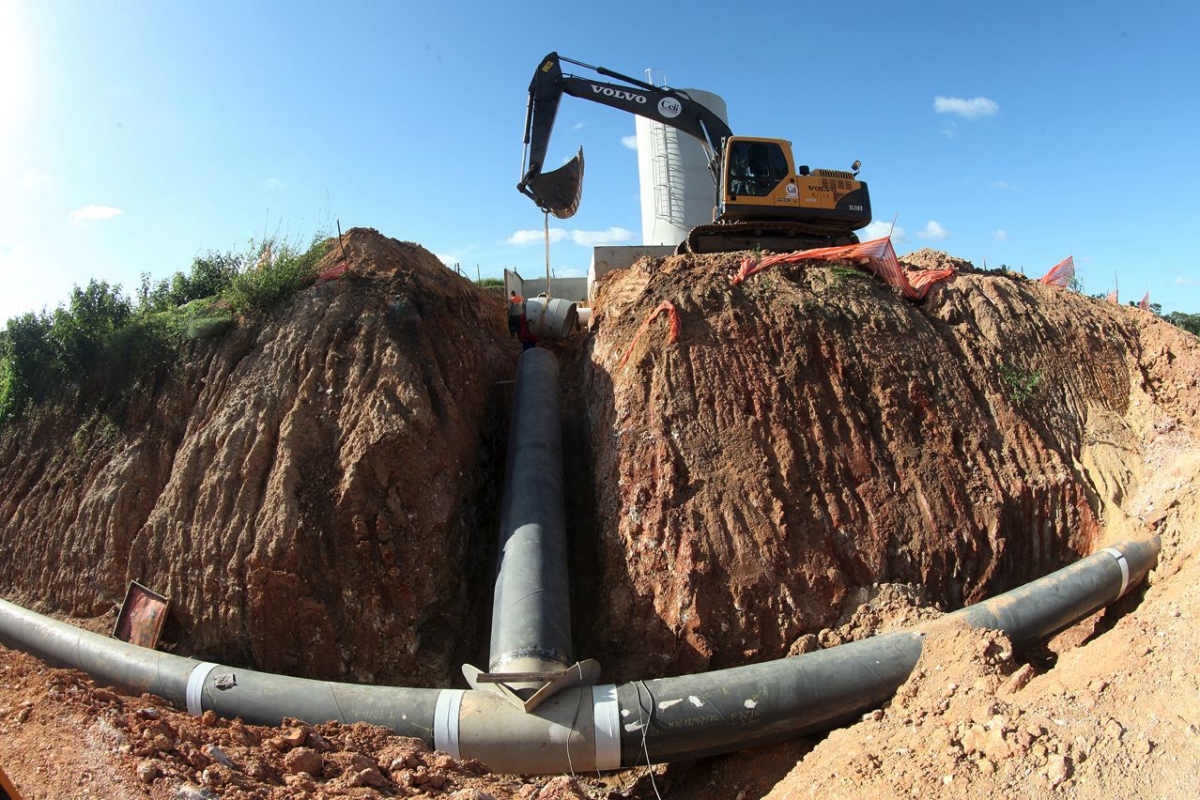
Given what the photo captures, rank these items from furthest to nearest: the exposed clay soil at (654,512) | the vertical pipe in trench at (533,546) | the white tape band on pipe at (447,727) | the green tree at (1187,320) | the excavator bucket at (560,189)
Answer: the green tree at (1187,320), the excavator bucket at (560,189), the vertical pipe in trench at (533,546), the white tape band on pipe at (447,727), the exposed clay soil at (654,512)

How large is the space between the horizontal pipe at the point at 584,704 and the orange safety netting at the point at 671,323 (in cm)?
479

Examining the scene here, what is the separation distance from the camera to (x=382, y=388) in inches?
390

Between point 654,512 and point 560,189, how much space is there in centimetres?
776

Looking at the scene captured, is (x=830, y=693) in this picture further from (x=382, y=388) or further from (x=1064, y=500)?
(x=382, y=388)

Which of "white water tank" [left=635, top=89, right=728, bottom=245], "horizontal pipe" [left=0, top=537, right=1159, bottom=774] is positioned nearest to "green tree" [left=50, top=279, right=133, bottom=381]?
"horizontal pipe" [left=0, top=537, right=1159, bottom=774]

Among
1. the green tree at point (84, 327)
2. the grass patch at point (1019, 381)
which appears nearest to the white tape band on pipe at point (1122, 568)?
the grass patch at point (1019, 381)

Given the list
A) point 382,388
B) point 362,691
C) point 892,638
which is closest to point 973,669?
point 892,638

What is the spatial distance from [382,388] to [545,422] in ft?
7.59

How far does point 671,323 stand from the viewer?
35.2ft

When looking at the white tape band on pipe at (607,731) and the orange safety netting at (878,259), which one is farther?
the orange safety netting at (878,259)

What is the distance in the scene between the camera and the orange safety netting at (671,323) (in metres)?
10.6

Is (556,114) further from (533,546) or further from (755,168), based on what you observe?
(533,546)

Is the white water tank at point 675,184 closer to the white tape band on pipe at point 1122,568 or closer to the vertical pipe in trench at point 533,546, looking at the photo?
the vertical pipe in trench at point 533,546

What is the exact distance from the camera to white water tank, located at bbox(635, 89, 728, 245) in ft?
86.8
